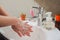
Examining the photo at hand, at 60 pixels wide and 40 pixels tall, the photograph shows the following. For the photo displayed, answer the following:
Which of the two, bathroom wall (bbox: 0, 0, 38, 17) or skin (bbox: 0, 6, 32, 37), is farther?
bathroom wall (bbox: 0, 0, 38, 17)

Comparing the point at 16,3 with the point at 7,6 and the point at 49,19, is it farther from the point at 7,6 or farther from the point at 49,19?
the point at 49,19

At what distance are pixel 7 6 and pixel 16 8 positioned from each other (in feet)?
0.47

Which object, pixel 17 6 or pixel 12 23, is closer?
pixel 12 23

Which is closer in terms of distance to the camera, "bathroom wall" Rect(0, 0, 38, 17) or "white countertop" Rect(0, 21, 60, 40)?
"white countertop" Rect(0, 21, 60, 40)

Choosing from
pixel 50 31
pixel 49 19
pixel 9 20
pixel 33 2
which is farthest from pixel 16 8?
pixel 9 20

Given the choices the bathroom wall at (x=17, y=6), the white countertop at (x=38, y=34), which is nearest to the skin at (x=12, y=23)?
the white countertop at (x=38, y=34)

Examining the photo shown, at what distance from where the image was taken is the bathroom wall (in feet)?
6.69

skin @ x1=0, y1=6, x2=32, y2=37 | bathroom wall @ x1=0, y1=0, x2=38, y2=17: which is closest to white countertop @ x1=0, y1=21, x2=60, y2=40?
skin @ x1=0, y1=6, x2=32, y2=37

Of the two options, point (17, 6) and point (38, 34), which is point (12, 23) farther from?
point (17, 6)

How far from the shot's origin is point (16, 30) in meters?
1.03

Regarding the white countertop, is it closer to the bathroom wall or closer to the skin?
the skin

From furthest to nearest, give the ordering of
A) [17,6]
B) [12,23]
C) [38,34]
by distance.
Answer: [17,6], [38,34], [12,23]

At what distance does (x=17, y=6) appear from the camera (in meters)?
2.10

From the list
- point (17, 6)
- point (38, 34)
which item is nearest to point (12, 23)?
point (38, 34)
